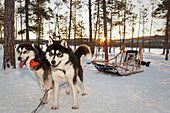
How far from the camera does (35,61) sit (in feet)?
9.37

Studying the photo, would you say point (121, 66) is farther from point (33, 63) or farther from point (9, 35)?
point (9, 35)

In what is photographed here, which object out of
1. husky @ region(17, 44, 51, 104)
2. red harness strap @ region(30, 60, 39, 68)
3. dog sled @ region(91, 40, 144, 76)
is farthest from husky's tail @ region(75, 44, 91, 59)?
dog sled @ region(91, 40, 144, 76)

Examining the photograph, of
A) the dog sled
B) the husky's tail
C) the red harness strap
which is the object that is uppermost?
the husky's tail

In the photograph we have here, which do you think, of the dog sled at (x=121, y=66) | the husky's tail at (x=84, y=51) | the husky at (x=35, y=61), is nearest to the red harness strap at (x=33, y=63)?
the husky at (x=35, y=61)

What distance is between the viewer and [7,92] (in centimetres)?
365

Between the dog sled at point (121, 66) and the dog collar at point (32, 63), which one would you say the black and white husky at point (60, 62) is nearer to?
the dog collar at point (32, 63)

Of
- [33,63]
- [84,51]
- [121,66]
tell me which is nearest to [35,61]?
[33,63]

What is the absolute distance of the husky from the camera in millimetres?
2674

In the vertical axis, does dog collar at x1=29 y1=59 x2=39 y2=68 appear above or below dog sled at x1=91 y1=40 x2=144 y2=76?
above

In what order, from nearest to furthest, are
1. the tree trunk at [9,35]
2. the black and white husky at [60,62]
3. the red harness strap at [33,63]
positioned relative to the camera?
the black and white husky at [60,62], the red harness strap at [33,63], the tree trunk at [9,35]

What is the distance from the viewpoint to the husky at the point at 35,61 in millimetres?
2674

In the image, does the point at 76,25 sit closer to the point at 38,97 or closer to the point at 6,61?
the point at 6,61

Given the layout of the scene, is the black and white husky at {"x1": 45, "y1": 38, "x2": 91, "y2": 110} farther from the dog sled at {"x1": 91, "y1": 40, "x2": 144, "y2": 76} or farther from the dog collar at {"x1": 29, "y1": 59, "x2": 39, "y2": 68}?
the dog sled at {"x1": 91, "y1": 40, "x2": 144, "y2": 76}

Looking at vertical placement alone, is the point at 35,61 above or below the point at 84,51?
below
